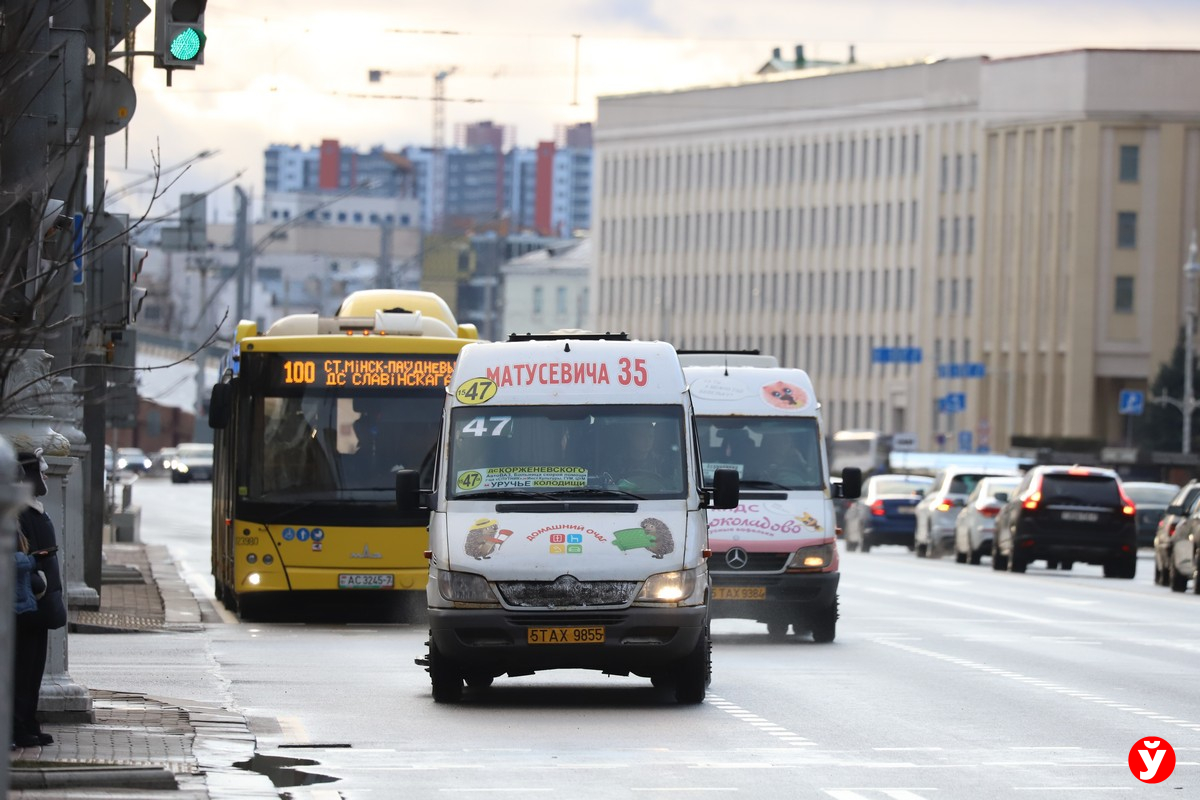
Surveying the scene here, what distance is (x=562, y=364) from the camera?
18.3 m

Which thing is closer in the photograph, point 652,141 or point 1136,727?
point 1136,727

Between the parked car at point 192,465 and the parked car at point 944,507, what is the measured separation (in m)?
60.0

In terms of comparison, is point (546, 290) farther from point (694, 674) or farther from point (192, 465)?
point (694, 674)

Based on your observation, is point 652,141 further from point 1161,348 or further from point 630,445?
point 630,445

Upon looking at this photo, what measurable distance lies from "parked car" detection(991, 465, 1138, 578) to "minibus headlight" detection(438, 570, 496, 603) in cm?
2711

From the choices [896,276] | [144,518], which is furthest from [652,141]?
[144,518]

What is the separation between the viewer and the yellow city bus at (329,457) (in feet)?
84.9

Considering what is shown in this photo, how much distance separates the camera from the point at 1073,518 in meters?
43.5

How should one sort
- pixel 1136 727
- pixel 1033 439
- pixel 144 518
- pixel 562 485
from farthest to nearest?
pixel 1033 439 < pixel 144 518 < pixel 562 485 < pixel 1136 727

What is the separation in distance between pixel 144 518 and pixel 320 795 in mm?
55177

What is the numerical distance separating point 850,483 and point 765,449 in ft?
5.33

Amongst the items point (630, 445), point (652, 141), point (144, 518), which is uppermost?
point (652, 141)

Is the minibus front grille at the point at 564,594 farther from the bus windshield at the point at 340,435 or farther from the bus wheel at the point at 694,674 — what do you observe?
the bus windshield at the point at 340,435

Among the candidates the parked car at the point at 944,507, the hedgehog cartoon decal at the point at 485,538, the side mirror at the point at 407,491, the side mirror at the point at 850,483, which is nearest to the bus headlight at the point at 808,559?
the side mirror at the point at 850,483
